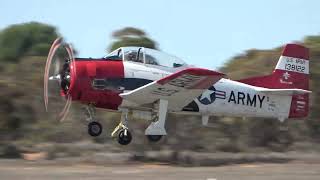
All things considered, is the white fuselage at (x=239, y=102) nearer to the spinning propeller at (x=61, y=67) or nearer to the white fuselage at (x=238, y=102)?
the white fuselage at (x=238, y=102)

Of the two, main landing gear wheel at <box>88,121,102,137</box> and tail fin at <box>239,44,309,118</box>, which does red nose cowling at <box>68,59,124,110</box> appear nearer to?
main landing gear wheel at <box>88,121,102,137</box>

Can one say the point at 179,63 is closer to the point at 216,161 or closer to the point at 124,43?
the point at 216,161

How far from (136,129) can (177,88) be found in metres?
9.22

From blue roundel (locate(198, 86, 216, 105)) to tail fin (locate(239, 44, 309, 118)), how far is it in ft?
6.82

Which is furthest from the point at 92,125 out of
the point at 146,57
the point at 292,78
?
the point at 292,78

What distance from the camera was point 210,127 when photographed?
3186 cm

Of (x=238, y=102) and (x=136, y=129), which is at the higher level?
(x=238, y=102)

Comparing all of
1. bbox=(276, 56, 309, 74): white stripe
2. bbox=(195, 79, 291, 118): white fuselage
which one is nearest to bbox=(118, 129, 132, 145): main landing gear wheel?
bbox=(195, 79, 291, 118): white fuselage

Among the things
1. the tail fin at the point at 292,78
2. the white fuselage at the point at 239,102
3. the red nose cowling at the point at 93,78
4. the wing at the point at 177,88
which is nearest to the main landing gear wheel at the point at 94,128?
the red nose cowling at the point at 93,78

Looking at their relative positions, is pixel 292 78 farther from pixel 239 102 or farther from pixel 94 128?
pixel 94 128

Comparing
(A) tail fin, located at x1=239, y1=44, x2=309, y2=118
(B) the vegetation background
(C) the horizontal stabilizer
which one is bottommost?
(B) the vegetation background

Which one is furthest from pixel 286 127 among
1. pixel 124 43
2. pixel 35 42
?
pixel 35 42

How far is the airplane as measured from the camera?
20844 millimetres

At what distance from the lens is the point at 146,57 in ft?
72.2
